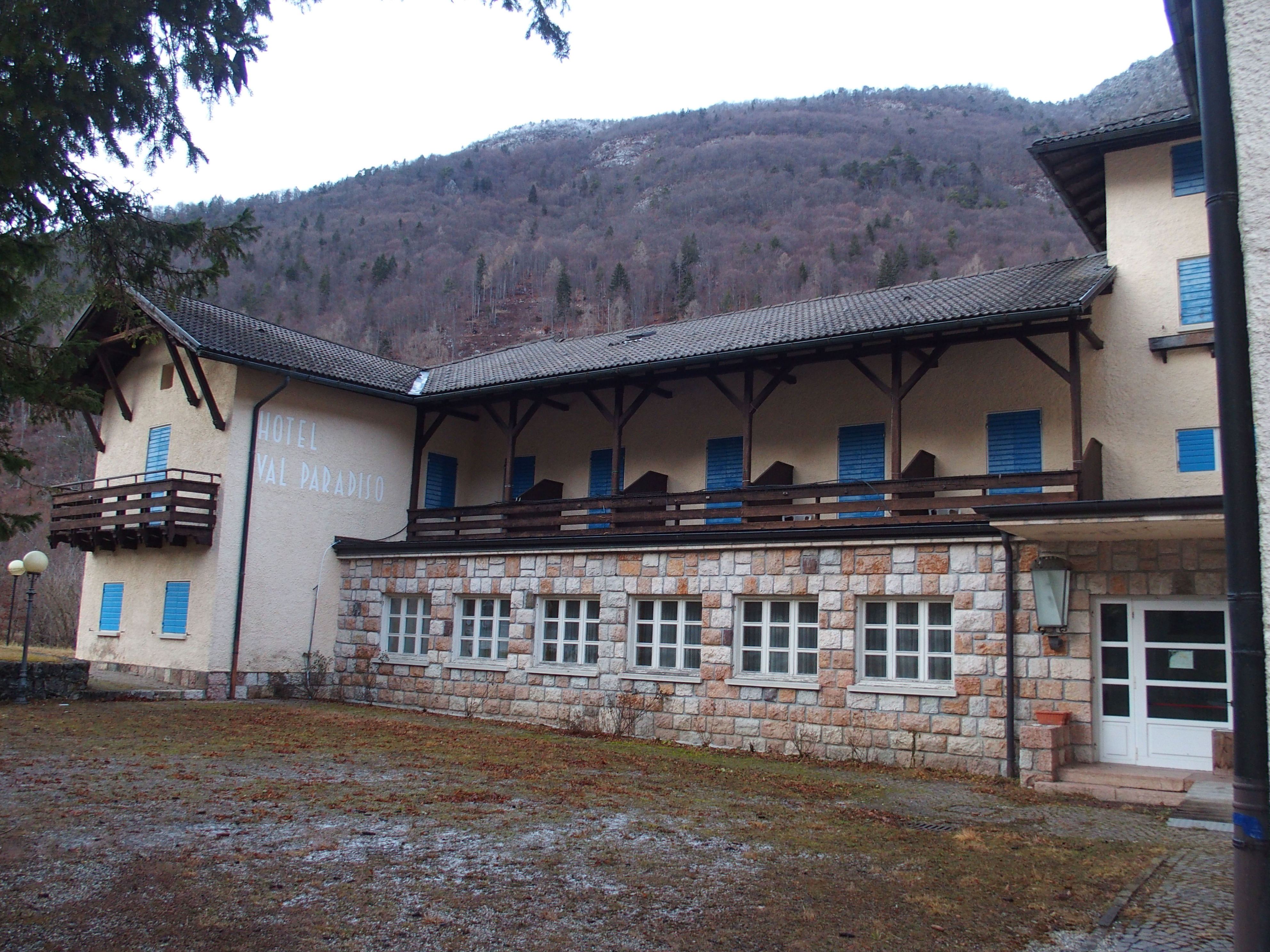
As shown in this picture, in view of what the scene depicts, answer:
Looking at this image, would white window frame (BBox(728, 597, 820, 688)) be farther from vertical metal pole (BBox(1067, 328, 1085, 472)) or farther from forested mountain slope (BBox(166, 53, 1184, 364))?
forested mountain slope (BBox(166, 53, 1184, 364))

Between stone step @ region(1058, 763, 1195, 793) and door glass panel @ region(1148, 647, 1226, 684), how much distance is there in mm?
968

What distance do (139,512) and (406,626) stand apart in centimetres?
491

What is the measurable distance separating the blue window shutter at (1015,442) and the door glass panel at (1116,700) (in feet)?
13.0

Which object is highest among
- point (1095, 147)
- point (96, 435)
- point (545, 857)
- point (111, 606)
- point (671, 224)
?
point (671, 224)

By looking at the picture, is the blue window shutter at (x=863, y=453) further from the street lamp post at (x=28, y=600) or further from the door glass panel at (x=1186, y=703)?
the street lamp post at (x=28, y=600)

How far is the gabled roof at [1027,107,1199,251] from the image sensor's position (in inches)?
559

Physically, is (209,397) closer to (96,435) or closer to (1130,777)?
(96,435)

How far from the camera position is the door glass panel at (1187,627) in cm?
1073

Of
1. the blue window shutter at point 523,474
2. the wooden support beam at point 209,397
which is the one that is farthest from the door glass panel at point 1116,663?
the wooden support beam at point 209,397

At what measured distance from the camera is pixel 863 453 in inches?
636

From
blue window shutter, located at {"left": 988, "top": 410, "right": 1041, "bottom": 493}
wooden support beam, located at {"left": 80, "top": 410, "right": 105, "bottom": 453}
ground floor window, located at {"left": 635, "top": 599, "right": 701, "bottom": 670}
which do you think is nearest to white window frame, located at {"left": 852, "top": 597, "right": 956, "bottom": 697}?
ground floor window, located at {"left": 635, "top": 599, "right": 701, "bottom": 670}

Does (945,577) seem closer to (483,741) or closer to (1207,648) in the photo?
(1207,648)

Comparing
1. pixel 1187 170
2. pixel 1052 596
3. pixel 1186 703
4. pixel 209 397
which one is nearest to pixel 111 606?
pixel 209 397

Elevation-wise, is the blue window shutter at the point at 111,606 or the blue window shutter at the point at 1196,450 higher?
the blue window shutter at the point at 1196,450
